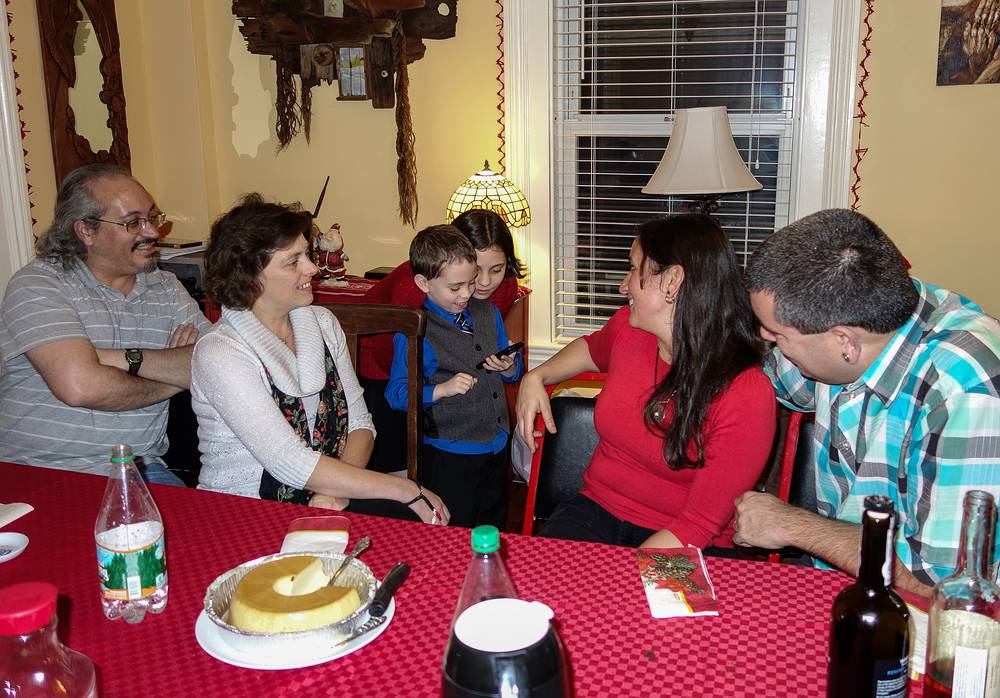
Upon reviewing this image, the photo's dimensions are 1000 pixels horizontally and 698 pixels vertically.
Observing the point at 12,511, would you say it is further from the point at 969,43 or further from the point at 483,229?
the point at 969,43

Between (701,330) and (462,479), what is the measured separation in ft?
3.28

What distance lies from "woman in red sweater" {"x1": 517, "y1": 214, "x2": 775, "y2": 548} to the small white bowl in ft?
3.16

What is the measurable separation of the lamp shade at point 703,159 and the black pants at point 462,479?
1199 mm

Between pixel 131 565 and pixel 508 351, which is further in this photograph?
pixel 508 351

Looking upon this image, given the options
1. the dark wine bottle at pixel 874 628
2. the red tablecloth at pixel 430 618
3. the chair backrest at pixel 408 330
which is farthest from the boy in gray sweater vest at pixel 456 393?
the dark wine bottle at pixel 874 628

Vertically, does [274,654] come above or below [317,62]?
below

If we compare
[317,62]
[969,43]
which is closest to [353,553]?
[969,43]

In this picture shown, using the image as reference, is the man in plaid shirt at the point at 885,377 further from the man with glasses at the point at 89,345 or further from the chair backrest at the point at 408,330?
the man with glasses at the point at 89,345

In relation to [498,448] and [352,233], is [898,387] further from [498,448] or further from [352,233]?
[352,233]

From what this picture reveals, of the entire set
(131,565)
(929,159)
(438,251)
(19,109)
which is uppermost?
(19,109)

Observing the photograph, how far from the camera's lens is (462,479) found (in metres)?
2.49

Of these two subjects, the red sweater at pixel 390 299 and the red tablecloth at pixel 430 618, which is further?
the red sweater at pixel 390 299

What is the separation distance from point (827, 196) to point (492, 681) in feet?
9.84

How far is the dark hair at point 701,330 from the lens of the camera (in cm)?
171
